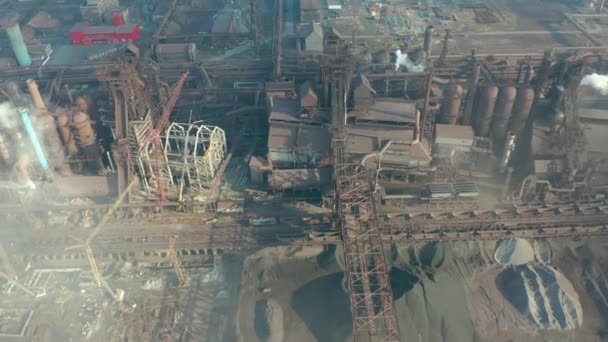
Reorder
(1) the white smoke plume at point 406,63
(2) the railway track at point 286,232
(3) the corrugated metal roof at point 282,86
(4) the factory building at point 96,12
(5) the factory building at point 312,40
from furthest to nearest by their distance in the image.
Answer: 1. (4) the factory building at point 96,12
2. (5) the factory building at point 312,40
3. (1) the white smoke plume at point 406,63
4. (3) the corrugated metal roof at point 282,86
5. (2) the railway track at point 286,232

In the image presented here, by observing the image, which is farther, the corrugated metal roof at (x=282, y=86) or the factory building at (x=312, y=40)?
the factory building at (x=312, y=40)

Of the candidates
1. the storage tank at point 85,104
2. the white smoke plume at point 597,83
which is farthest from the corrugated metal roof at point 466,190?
the storage tank at point 85,104

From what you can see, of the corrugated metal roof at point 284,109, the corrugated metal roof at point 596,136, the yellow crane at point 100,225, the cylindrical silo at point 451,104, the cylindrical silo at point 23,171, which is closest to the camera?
the yellow crane at point 100,225

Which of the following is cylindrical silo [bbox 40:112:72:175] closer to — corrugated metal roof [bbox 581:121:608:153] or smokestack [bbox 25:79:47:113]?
smokestack [bbox 25:79:47:113]

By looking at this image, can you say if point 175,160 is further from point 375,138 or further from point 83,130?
point 375,138

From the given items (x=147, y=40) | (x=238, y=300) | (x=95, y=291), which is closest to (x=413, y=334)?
(x=238, y=300)

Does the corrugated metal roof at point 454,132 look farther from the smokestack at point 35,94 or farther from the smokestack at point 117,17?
the smokestack at point 117,17

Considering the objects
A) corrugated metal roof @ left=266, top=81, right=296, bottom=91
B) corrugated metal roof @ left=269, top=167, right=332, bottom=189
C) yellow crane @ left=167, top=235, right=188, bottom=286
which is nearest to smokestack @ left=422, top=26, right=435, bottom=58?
corrugated metal roof @ left=266, top=81, right=296, bottom=91
